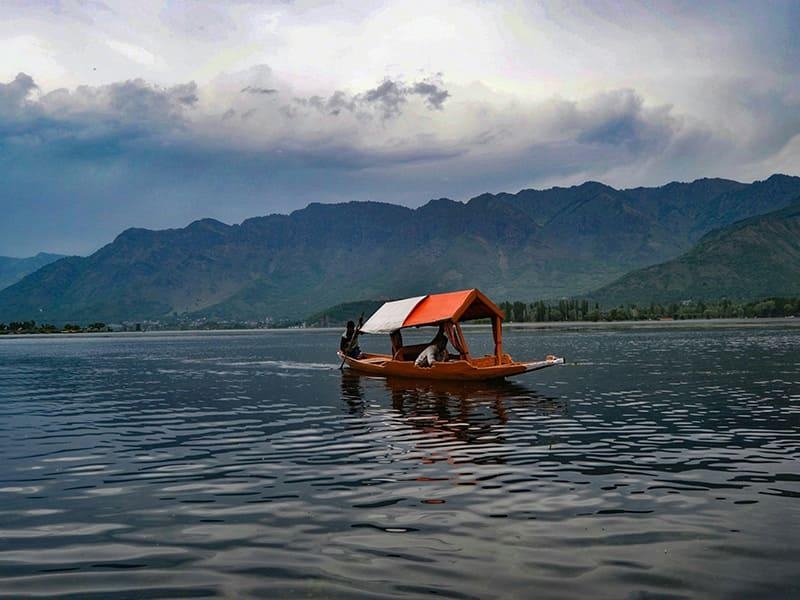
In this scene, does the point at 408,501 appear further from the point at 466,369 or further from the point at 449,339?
the point at 449,339

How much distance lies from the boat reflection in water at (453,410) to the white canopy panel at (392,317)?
4.34 m

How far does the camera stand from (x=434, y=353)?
5378 centimetres

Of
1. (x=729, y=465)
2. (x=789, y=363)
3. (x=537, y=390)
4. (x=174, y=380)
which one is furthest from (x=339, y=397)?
(x=789, y=363)

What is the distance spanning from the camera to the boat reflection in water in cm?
2655

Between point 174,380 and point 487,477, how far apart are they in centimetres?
4885

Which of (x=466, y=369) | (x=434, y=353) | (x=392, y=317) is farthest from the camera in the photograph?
(x=392, y=317)

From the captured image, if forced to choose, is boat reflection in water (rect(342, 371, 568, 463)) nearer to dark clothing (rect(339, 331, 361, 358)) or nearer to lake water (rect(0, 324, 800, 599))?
lake water (rect(0, 324, 800, 599))

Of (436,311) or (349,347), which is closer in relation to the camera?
(436,311)

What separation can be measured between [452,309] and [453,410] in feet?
49.1

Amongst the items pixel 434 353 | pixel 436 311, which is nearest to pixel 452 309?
pixel 436 311

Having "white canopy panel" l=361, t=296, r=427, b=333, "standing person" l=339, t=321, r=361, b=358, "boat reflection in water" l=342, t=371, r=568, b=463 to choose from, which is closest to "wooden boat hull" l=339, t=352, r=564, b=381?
"boat reflection in water" l=342, t=371, r=568, b=463

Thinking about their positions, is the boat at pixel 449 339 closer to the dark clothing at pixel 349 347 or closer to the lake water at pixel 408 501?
the dark clothing at pixel 349 347

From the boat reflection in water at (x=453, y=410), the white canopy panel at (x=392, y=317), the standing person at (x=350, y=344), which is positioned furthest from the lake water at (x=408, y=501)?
the standing person at (x=350, y=344)

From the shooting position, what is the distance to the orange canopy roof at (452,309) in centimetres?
5172
